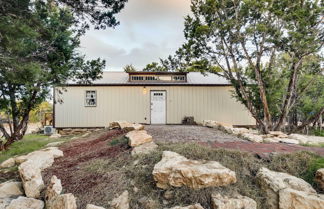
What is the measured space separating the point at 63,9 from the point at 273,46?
7.57 meters

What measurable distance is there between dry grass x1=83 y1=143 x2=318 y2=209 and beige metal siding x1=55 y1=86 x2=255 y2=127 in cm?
671

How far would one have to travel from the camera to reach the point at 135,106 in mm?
10125

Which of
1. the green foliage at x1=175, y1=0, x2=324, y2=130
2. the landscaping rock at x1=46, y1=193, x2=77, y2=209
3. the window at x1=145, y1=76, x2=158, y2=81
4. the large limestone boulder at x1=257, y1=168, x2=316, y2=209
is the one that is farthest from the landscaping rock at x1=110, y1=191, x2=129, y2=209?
the window at x1=145, y1=76, x2=158, y2=81

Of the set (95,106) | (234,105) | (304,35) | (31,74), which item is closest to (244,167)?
(31,74)

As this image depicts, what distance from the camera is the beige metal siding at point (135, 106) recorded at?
33.0 feet

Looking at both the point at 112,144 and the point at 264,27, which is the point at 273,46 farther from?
the point at 112,144

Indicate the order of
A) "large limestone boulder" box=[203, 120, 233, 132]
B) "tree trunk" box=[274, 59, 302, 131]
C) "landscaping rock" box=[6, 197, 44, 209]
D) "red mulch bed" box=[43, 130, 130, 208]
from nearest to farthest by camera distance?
"landscaping rock" box=[6, 197, 44, 209]
"red mulch bed" box=[43, 130, 130, 208]
"large limestone boulder" box=[203, 120, 233, 132]
"tree trunk" box=[274, 59, 302, 131]

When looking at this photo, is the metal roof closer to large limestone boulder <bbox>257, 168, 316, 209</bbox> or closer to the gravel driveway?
the gravel driveway

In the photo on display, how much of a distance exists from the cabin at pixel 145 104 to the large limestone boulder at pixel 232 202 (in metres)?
7.89

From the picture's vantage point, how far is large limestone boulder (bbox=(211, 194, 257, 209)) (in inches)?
84.7

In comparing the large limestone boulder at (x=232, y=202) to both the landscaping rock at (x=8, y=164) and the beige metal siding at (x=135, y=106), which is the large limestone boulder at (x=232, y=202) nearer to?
the landscaping rock at (x=8, y=164)

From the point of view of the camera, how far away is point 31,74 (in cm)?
405

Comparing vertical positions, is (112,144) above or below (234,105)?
below

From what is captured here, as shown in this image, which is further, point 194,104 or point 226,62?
point 194,104
